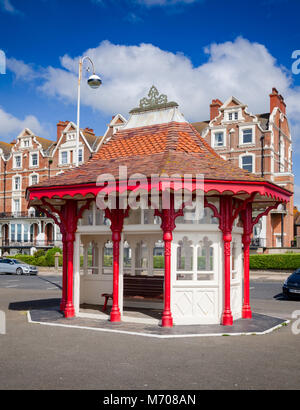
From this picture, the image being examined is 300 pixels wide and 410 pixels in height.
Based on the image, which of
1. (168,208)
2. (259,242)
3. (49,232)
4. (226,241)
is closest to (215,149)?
(259,242)

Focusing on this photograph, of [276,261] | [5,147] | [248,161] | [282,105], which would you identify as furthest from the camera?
[5,147]

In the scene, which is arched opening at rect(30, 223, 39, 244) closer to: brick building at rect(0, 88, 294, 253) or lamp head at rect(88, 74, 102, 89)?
brick building at rect(0, 88, 294, 253)

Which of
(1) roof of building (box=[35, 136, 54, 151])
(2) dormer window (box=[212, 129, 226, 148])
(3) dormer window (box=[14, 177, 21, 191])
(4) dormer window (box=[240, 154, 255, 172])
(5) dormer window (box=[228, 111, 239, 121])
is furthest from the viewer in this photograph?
(3) dormer window (box=[14, 177, 21, 191])

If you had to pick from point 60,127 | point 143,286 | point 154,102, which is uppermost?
point 60,127

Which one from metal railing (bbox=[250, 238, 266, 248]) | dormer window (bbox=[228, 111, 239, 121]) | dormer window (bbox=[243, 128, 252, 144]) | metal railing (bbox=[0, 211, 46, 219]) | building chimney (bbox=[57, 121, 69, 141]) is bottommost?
metal railing (bbox=[250, 238, 266, 248])

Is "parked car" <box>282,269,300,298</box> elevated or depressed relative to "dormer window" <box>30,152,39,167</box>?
depressed

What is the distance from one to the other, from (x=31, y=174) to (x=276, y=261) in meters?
35.0

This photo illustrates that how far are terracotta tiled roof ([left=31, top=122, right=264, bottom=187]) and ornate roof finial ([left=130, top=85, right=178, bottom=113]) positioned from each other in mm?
628

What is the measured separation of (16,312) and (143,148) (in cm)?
617

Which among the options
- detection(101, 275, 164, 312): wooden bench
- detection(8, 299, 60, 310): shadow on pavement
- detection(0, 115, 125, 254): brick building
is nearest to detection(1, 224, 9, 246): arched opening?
detection(0, 115, 125, 254): brick building

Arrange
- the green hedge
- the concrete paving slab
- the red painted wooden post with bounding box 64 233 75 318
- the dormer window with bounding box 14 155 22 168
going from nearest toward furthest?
the concrete paving slab < the red painted wooden post with bounding box 64 233 75 318 < the green hedge < the dormer window with bounding box 14 155 22 168

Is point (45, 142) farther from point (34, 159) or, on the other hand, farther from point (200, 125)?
point (200, 125)

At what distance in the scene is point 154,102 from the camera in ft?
43.6

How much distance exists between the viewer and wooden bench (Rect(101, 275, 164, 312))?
13.8 meters
